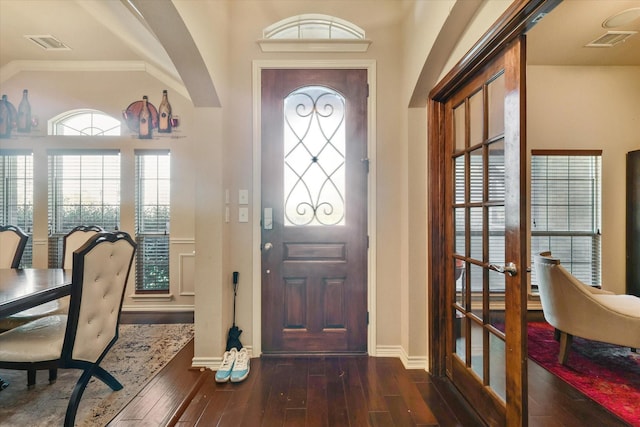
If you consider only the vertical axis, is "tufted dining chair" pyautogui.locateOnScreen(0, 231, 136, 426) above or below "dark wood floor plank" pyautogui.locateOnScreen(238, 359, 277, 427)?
above

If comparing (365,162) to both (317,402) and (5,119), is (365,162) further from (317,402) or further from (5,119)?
(5,119)

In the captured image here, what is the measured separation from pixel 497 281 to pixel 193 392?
210 centimetres

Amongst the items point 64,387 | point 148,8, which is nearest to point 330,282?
point 64,387

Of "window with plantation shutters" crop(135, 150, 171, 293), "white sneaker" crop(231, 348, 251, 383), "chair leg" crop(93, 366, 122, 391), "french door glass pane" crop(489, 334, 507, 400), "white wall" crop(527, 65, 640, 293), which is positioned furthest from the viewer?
"window with plantation shutters" crop(135, 150, 171, 293)

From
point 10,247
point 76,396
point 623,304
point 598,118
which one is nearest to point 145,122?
point 10,247

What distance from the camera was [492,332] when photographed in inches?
59.3

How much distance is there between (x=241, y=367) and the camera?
203cm

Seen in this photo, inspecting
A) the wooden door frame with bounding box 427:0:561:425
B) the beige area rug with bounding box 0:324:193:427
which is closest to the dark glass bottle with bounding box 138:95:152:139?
the beige area rug with bounding box 0:324:193:427

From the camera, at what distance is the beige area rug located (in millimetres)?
1638

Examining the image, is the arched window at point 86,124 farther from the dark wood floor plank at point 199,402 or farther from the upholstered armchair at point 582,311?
the upholstered armchair at point 582,311

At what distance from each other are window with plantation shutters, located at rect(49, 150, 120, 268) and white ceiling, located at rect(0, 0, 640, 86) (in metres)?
1.24

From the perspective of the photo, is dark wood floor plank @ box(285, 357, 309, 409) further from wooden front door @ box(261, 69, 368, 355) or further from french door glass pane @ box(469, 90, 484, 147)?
french door glass pane @ box(469, 90, 484, 147)

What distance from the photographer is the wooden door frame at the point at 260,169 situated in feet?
7.63

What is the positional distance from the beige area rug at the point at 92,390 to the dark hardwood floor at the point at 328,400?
121 millimetres
